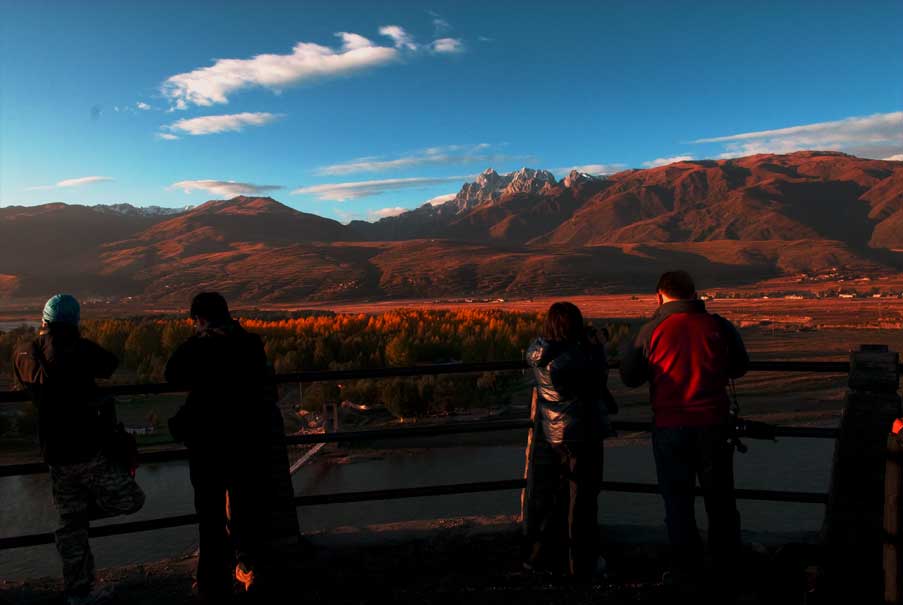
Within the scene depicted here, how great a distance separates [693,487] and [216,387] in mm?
2649


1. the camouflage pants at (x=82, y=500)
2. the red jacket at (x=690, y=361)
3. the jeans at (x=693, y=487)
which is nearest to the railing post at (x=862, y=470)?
the jeans at (x=693, y=487)

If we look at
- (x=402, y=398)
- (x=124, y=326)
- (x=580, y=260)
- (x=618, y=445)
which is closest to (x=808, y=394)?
(x=618, y=445)

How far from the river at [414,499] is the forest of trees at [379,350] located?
3.76 metres

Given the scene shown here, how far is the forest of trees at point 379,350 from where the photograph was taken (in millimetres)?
25359

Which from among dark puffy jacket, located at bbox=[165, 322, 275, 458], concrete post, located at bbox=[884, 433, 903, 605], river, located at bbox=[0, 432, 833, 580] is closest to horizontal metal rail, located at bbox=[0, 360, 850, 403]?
dark puffy jacket, located at bbox=[165, 322, 275, 458]

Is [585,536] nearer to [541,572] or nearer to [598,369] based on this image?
[541,572]

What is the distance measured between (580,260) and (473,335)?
109 m

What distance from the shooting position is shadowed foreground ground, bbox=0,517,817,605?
4.23 metres

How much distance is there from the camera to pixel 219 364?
12.8ft

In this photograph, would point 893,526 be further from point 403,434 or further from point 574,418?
point 403,434

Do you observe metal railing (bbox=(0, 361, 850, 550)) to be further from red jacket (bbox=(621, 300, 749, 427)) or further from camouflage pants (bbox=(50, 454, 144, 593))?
red jacket (bbox=(621, 300, 749, 427))

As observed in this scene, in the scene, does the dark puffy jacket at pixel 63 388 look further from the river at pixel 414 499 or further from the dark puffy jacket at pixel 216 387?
the river at pixel 414 499

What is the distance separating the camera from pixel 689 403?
387 cm

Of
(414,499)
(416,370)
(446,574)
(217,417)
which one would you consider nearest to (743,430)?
(446,574)
